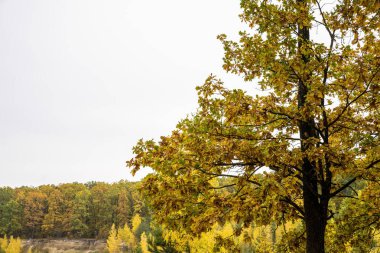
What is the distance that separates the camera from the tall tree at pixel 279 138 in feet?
15.8

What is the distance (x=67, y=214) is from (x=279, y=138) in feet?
350

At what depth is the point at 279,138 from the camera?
505cm

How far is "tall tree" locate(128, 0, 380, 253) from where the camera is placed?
4.82 m

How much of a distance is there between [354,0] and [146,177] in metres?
4.11

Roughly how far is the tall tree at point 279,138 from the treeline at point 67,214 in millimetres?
94013

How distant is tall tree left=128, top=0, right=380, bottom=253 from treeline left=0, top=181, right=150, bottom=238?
308 ft

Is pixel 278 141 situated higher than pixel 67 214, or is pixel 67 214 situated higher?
pixel 278 141

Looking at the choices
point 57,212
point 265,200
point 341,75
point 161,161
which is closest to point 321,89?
point 341,75

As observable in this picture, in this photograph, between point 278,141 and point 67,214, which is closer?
point 278,141

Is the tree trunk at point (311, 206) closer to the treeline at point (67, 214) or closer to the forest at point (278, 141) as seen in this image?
the forest at point (278, 141)

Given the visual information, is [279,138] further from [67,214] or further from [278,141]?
[67,214]

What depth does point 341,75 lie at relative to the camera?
16.7ft

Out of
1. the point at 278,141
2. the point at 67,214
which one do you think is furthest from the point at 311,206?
the point at 67,214

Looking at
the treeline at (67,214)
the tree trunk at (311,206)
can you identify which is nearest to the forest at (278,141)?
the tree trunk at (311,206)
